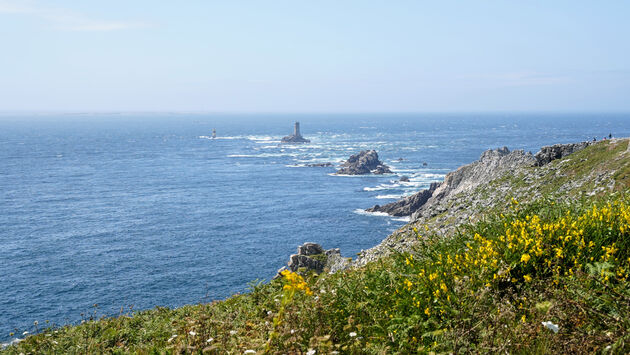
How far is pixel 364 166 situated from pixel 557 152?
291 ft

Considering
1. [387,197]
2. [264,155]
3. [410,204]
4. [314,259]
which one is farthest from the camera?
[264,155]

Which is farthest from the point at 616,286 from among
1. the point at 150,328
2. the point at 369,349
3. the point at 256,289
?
the point at 150,328

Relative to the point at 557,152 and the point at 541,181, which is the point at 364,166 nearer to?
the point at 557,152

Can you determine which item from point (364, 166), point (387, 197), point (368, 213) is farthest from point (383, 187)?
point (368, 213)

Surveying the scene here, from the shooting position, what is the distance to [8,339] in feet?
136

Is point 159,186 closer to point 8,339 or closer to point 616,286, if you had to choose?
point 8,339

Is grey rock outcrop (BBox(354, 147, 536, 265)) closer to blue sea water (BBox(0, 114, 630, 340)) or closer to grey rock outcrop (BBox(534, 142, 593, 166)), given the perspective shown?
grey rock outcrop (BBox(534, 142, 593, 166))

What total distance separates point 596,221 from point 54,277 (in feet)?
200

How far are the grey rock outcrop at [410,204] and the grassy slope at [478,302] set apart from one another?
73.2 m

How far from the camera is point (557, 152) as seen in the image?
44312 millimetres

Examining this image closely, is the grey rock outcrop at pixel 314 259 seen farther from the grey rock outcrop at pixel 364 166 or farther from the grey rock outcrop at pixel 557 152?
the grey rock outcrop at pixel 364 166

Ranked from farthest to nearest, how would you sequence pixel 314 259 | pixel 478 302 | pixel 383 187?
pixel 383 187
pixel 314 259
pixel 478 302

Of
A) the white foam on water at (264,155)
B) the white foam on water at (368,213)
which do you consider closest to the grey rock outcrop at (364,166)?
the white foam on water at (368,213)

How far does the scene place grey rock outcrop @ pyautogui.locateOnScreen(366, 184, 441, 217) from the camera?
265ft
